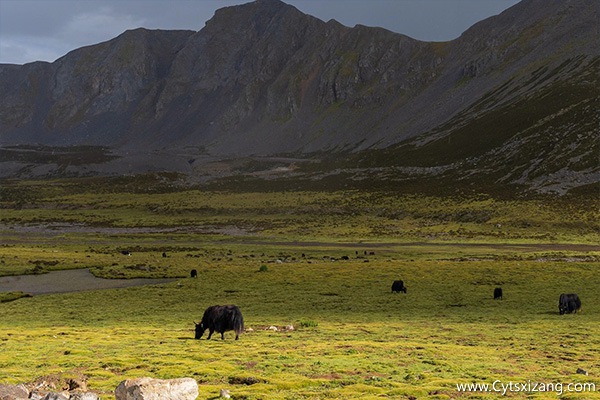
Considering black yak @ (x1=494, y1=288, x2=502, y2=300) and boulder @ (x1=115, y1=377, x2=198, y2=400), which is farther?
black yak @ (x1=494, y1=288, x2=502, y2=300)

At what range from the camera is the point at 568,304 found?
128ft

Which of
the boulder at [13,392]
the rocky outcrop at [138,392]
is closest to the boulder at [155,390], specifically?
the rocky outcrop at [138,392]

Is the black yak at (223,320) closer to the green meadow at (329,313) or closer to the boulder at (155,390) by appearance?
the green meadow at (329,313)

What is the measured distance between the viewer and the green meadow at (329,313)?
1923 centimetres

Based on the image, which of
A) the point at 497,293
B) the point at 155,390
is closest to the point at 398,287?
the point at 497,293

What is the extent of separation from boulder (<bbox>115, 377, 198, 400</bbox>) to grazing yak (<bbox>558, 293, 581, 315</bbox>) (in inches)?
1304

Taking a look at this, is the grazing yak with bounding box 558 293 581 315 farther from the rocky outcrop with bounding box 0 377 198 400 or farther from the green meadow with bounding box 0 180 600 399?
the rocky outcrop with bounding box 0 377 198 400

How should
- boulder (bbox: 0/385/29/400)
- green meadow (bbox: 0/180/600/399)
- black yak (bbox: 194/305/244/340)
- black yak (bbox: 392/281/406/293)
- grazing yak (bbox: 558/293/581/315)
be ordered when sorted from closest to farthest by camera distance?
boulder (bbox: 0/385/29/400) < green meadow (bbox: 0/180/600/399) < black yak (bbox: 194/305/244/340) < grazing yak (bbox: 558/293/581/315) < black yak (bbox: 392/281/406/293)

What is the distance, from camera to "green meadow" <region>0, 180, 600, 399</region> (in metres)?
19.2

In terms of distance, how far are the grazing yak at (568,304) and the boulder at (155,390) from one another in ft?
109

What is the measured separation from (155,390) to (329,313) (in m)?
28.5

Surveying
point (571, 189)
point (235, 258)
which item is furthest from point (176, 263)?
point (571, 189)

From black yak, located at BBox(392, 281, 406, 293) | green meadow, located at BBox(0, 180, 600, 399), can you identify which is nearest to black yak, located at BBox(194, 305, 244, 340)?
green meadow, located at BBox(0, 180, 600, 399)

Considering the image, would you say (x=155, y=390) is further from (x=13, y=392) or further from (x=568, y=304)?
(x=568, y=304)
